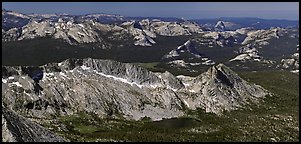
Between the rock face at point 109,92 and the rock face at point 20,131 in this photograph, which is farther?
the rock face at point 109,92

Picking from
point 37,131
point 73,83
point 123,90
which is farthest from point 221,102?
point 37,131

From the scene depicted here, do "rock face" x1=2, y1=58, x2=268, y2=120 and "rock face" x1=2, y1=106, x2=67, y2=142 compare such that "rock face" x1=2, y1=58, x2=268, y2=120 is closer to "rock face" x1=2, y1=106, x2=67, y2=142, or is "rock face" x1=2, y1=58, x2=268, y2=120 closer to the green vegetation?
the green vegetation

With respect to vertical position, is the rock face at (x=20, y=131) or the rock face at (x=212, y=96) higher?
the rock face at (x=20, y=131)

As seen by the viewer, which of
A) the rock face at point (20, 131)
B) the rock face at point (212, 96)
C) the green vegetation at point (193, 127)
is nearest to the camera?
the rock face at point (20, 131)

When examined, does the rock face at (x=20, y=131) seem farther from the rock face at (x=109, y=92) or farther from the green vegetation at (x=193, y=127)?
the rock face at (x=109, y=92)

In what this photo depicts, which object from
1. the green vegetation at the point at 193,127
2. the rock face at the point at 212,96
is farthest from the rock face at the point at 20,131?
the rock face at the point at 212,96

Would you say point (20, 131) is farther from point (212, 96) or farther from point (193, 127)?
point (212, 96)

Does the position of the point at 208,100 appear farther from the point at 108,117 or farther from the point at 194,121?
the point at 108,117
